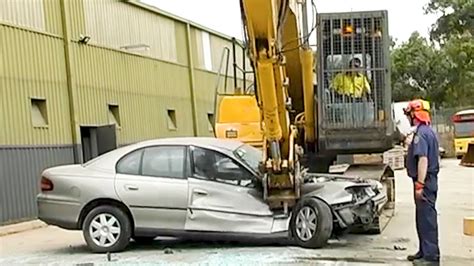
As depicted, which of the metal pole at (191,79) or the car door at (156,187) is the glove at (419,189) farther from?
the metal pole at (191,79)

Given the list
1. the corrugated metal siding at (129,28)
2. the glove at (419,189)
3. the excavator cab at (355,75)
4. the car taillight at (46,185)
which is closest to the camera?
the glove at (419,189)

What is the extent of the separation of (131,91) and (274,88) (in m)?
13.9

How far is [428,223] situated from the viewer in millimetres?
8477

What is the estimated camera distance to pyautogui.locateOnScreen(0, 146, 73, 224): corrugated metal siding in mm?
16047

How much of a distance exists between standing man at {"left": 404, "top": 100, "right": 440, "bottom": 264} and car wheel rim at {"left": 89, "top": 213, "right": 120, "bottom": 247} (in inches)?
153

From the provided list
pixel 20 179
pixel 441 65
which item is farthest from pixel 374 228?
pixel 441 65

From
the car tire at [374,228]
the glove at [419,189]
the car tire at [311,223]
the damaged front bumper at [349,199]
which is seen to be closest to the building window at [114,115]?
the car tire at [374,228]

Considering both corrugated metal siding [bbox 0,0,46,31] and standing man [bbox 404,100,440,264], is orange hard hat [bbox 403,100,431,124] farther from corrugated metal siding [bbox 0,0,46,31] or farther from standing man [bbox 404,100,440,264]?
corrugated metal siding [bbox 0,0,46,31]

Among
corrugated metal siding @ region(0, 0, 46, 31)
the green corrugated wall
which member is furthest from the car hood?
corrugated metal siding @ region(0, 0, 46, 31)

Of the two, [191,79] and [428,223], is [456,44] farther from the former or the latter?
[428,223]

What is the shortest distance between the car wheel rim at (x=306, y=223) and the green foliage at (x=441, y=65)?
36.2 m

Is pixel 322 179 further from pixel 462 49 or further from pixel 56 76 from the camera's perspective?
pixel 462 49

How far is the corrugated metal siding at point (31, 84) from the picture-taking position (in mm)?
16453

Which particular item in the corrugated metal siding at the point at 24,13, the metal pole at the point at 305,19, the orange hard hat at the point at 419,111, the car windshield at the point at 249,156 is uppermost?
the corrugated metal siding at the point at 24,13
